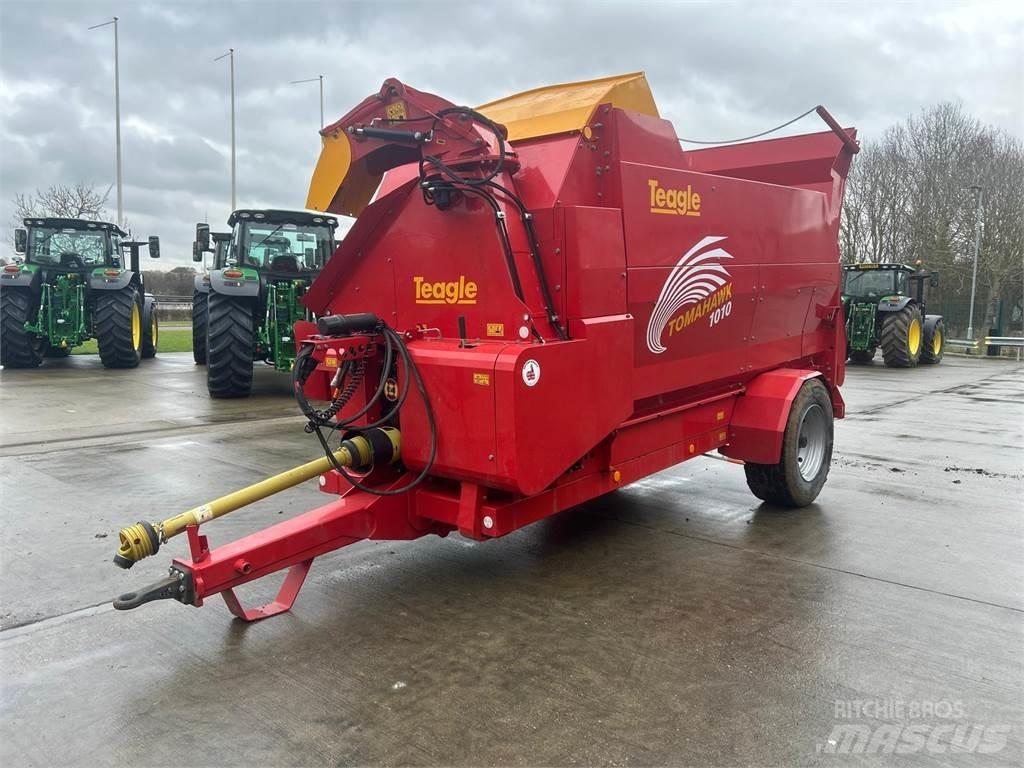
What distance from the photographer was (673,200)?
4137 millimetres

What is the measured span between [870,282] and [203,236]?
46.9 feet

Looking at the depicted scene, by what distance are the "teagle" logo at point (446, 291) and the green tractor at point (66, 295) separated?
10937 millimetres

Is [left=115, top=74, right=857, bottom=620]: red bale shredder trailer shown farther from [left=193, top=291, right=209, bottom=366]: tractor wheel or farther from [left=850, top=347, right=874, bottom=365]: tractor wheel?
[left=850, top=347, right=874, bottom=365]: tractor wheel

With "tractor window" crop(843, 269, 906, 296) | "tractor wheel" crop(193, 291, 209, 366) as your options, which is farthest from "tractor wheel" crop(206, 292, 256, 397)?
"tractor window" crop(843, 269, 906, 296)

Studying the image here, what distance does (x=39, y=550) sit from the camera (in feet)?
14.1

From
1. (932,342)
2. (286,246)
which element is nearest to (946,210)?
(932,342)

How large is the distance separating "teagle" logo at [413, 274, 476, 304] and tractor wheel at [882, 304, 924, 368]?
15.3 meters

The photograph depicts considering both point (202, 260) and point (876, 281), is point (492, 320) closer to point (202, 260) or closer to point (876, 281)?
point (202, 260)

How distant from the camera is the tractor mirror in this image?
1202 cm

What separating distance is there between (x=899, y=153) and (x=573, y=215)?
3188 centimetres

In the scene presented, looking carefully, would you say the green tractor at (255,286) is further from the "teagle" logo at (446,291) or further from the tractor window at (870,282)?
the tractor window at (870,282)

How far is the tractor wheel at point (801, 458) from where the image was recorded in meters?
5.16

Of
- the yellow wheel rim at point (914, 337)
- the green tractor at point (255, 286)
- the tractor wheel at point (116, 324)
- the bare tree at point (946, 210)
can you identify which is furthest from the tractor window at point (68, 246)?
the bare tree at point (946, 210)

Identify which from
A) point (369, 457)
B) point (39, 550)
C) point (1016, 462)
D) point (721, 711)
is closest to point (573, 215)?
point (369, 457)
